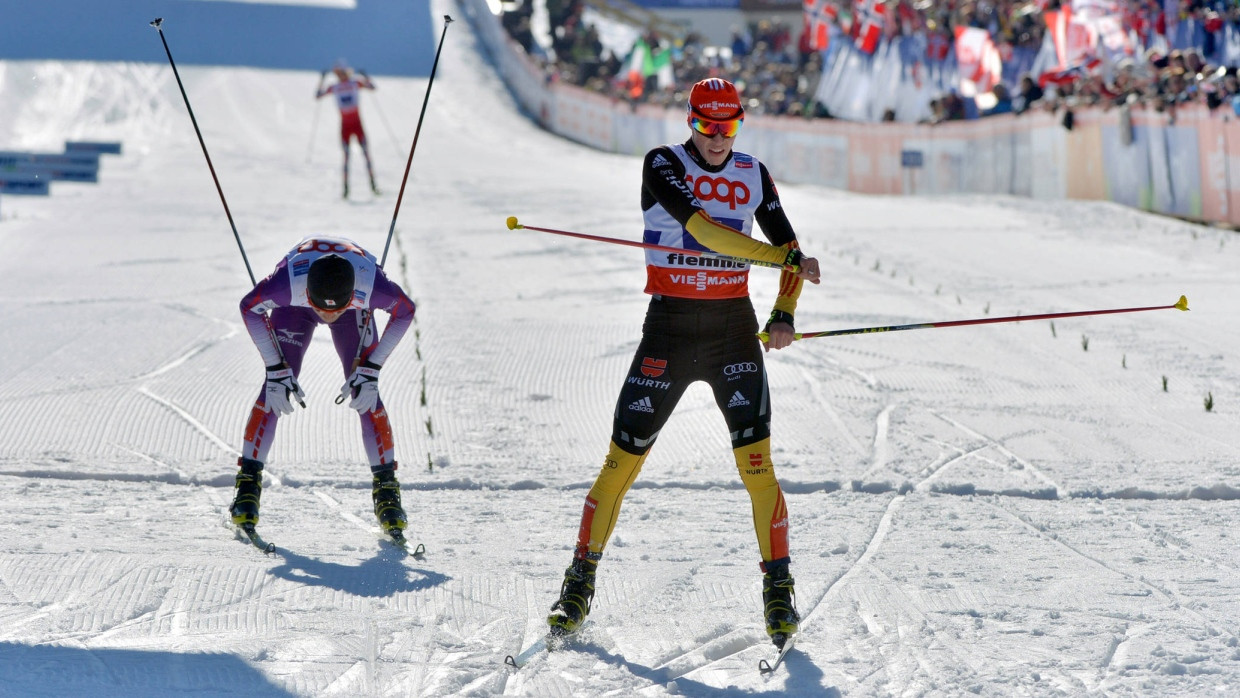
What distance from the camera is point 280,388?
5.46 metres

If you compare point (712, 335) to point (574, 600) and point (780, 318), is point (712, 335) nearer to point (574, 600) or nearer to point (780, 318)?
point (780, 318)

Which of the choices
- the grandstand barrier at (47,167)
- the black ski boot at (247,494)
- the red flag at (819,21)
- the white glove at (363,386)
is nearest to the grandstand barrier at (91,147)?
the grandstand barrier at (47,167)

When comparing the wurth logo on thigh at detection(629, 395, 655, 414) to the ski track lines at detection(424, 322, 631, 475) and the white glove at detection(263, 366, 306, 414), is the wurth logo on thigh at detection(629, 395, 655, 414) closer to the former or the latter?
the white glove at detection(263, 366, 306, 414)

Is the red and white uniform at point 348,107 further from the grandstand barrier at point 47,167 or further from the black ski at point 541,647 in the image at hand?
the black ski at point 541,647

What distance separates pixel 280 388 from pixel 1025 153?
45.0ft

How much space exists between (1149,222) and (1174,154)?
0.82 meters

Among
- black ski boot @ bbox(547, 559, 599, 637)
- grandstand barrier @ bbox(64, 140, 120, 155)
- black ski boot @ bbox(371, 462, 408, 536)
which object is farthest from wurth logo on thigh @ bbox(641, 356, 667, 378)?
grandstand barrier @ bbox(64, 140, 120, 155)

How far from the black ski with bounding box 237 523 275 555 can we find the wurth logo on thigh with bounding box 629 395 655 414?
1946mm

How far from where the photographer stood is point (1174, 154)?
564 inches

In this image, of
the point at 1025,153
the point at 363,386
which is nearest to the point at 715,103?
the point at 363,386

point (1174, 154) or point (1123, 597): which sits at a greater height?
point (1174, 154)

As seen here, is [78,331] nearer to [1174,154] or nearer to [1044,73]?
[1174,154]

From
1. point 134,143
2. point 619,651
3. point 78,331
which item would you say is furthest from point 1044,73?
point 134,143

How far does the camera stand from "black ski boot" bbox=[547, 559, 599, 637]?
4512 millimetres
